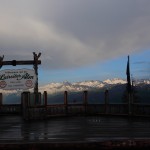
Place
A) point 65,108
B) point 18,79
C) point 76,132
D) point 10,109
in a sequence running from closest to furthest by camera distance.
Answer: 1. point 76,132
2. point 18,79
3. point 65,108
4. point 10,109

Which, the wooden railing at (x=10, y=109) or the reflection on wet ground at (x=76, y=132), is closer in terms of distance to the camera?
the reflection on wet ground at (x=76, y=132)

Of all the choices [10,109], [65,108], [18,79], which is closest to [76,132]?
[18,79]

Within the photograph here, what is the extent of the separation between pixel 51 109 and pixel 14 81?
3.63 meters

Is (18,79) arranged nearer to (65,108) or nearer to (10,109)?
(65,108)

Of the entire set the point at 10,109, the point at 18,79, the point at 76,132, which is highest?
the point at 18,79

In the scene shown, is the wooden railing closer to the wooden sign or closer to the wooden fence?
the wooden fence

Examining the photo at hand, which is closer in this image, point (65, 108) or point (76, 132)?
point (76, 132)

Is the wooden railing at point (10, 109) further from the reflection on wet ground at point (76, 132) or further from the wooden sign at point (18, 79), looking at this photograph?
the reflection on wet ground at point (76, 132)

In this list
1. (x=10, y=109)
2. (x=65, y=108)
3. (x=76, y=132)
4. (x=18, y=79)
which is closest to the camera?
(x=76, y=132)

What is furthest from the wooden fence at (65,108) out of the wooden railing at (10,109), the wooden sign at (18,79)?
the wooden sign at (18,79)

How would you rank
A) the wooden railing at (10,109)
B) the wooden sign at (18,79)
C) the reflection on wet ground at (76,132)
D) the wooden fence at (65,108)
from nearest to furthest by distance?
the reflection on wet ground at (76,132), the wooden fence at (65,108), the wooden sign at (18,79), the wooden railing at (10,109)

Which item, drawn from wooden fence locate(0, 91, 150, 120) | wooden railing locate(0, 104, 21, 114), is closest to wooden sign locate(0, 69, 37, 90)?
wooden fence locate(0, 91, 150, 120)

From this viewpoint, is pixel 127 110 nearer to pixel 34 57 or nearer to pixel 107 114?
pixel 107 114

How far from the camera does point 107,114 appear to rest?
32281mm
